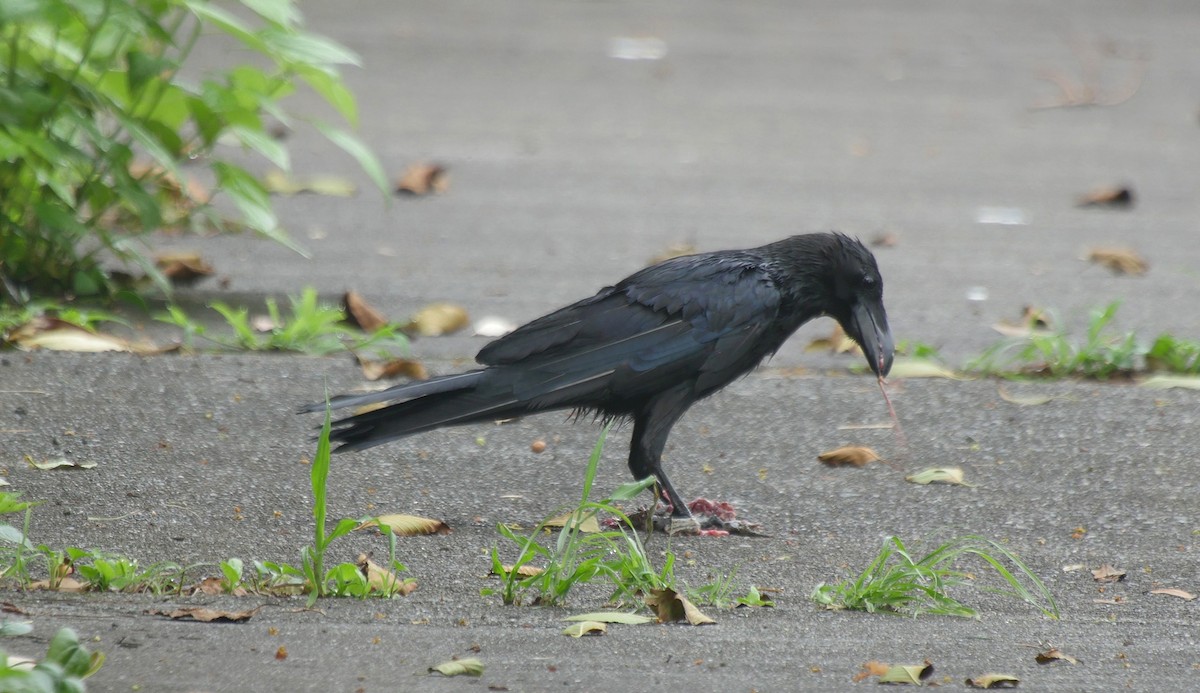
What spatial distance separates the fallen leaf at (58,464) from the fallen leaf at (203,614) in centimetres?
103

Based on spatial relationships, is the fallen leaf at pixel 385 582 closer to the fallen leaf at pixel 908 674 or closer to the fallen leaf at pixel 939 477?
the fallen leaf at pixel 908 674

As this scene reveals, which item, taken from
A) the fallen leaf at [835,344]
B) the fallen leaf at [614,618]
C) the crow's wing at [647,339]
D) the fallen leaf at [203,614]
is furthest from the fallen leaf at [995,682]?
the fallen leaf at [835,344]

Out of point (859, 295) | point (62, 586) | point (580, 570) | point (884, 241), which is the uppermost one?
point (859, 295)

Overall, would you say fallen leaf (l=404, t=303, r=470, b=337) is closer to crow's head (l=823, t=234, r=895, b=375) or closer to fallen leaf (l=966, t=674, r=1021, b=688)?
crow's head (l=823, t=234, r=895, b=375)

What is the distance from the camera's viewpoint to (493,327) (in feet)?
18.3

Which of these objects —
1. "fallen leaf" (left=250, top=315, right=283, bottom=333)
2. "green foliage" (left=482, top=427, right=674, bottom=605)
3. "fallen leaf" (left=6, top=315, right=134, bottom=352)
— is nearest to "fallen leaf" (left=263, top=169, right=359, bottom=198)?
"fallen leaf" (left=250, top=315, right=283, bottom=333)

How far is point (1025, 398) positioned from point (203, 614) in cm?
297

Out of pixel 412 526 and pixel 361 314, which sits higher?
pixel 361 314

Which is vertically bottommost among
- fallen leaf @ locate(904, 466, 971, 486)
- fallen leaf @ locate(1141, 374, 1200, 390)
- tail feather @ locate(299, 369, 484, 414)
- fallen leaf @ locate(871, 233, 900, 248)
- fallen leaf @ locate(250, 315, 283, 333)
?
fallen leaf @ locate(904, 466, 971, 486)

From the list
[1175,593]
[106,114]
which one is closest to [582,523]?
[1175,593]

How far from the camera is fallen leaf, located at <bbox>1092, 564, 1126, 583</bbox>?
3359 millimetres

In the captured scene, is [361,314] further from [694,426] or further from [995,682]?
[995,682]

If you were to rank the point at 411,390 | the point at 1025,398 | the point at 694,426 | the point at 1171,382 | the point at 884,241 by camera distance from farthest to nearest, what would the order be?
the point at 884,241 < the point at 1171,382 < the point at 1025,398 < the point at 694,426 < the point at 411,390

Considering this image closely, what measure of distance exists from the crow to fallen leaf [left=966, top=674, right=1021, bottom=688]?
1.00 metres
